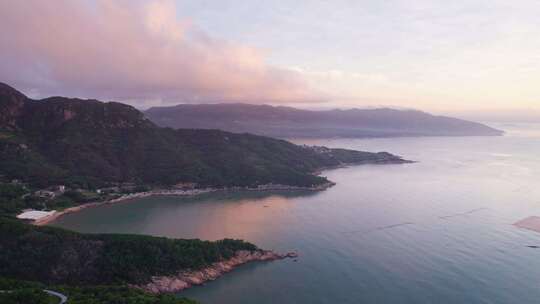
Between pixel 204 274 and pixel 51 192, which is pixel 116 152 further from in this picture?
pixel 204 274

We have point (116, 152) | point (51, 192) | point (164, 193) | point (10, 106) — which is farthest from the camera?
point (10, 106)

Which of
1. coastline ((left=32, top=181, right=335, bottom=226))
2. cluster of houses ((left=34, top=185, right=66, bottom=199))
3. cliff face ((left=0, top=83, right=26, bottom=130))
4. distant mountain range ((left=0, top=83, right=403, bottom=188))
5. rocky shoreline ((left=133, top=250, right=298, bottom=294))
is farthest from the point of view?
cliff face ((left=0, top=83, right=26, bottom=130))

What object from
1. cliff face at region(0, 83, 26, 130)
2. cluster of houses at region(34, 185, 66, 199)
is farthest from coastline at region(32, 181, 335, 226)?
cliff face at region(0, 83, 26, 130)

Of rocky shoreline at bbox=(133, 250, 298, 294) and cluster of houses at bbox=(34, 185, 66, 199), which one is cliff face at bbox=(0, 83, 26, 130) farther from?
rocky shoreline at bbox=(133, 250, 298, 294)

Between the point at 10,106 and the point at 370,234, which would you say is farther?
the point at 10,106

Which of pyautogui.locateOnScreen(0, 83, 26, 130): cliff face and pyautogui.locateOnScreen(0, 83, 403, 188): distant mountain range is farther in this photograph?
pyautogui.locateOnScreen(0, 83, 26, 130): cliff face

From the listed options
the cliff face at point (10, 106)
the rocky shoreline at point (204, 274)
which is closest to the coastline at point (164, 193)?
the rocky shoreline at point (204, 274)

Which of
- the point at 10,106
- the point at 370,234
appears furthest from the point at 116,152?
A: the point at 370,234

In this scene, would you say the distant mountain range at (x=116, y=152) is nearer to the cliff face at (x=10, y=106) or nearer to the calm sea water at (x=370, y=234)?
the cliff face at (x=10, y=106)

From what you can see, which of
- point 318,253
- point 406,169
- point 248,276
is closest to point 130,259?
point 248,276
